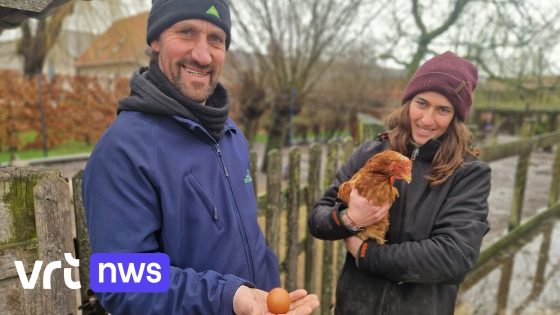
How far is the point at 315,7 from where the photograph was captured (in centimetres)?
882

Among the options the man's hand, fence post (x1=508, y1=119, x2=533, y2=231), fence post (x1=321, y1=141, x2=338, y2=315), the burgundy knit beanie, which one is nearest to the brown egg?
the man's hand

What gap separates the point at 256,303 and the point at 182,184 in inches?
18.8

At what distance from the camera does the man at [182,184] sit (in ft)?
3.87

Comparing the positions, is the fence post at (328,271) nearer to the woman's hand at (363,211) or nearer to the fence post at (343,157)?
the fence post at (343,157)

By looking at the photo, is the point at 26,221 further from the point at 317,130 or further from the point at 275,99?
the point at 317,130

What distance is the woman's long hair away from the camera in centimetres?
171

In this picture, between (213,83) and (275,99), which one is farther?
(275,99)

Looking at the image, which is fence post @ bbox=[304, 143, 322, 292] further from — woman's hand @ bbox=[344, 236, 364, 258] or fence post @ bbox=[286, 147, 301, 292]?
woman's hand @ bbox=[344, 236, 364, 258]

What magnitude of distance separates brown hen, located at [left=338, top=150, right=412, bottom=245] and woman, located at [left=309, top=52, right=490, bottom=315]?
4cm

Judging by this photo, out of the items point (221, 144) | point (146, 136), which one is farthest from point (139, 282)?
point (221, 144)

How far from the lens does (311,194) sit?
2.99 metres

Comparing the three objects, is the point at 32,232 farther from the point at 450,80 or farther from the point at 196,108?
the point at 450,80

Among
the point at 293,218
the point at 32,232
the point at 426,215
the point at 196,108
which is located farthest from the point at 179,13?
the point at 293,218

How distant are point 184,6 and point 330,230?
1.19m
